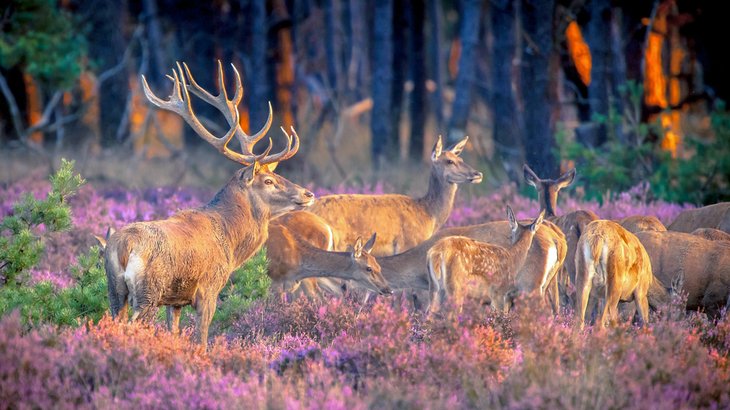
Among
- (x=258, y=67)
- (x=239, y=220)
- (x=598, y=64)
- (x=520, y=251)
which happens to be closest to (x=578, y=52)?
(x=598, y=64)

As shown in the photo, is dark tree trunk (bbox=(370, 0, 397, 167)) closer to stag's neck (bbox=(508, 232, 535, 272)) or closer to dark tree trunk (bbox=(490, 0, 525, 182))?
dark tree trunk (bbox=(490, 0, 525, 182))

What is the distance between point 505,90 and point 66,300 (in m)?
14.0

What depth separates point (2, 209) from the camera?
1427 centimetres

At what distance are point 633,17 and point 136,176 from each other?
12.3m

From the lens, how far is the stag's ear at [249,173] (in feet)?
32.1

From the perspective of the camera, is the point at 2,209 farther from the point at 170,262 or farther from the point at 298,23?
the point at 298,23

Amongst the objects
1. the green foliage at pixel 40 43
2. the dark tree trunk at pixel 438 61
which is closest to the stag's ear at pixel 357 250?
the green foliage at pixel 40 43

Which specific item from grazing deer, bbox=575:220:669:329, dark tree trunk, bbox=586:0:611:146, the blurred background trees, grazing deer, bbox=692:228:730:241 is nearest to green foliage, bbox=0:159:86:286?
grazing deer, bbox=575:220:669:329

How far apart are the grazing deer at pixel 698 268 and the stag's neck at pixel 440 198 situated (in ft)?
12.7

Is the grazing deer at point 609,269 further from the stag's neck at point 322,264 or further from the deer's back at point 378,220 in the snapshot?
the deer's back at point 378,220

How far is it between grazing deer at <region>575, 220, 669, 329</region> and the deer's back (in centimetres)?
382

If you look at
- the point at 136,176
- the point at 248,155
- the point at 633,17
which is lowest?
the point at 136,176

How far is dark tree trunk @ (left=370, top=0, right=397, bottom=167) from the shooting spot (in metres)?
23.2

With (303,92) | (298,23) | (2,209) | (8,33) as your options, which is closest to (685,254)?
(2,209)
